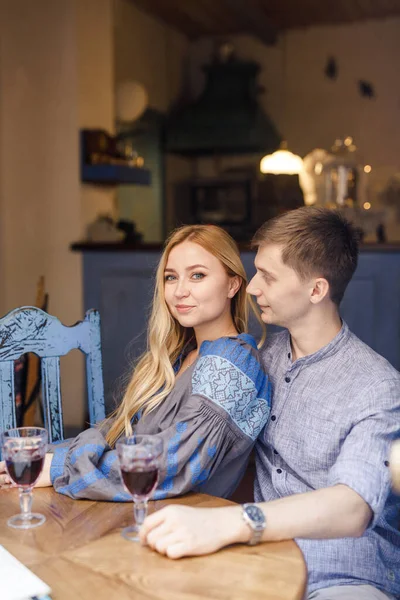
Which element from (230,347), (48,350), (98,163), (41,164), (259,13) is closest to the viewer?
(230,347)

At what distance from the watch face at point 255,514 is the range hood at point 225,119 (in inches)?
196

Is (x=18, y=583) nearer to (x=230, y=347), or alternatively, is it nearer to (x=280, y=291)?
(x=230, y=347)

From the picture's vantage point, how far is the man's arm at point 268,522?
39.9 inches

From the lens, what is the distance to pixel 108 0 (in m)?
4.24

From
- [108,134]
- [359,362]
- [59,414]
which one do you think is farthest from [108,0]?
[359,362]

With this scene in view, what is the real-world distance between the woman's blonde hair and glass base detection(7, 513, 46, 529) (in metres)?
0.33

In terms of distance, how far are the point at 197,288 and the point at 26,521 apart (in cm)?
61

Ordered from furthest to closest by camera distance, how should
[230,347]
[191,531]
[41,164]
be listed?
[41,164], [230,347], [191,531]

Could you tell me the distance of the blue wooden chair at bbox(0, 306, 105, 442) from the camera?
1.67 meters

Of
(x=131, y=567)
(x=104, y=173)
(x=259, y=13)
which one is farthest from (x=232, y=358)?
(x=259, y=13)

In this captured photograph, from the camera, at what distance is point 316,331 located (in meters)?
1.47

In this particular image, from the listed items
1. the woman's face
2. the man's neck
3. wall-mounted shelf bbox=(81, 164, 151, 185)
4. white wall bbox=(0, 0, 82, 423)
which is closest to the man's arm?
the man's neck

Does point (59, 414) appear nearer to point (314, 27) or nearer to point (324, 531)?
point (324, 531)

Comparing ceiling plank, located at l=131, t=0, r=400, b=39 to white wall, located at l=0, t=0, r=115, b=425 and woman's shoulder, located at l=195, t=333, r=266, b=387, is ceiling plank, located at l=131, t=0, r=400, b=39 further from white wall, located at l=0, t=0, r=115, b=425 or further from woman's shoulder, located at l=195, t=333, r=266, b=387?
woman's shoulder, located at l=195, t=333, r=266, b=387
